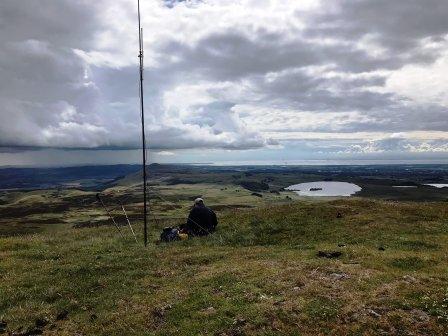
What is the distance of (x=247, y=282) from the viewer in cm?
2008

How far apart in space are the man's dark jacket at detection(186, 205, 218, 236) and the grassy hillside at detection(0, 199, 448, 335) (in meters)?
1.61

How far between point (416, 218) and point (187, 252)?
20.3 metres

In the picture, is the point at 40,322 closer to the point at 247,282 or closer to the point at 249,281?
the point at 247,282

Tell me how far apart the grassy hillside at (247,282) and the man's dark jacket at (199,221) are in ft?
5.27

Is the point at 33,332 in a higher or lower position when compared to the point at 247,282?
lower

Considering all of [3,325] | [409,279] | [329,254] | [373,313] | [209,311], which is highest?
[409,279]

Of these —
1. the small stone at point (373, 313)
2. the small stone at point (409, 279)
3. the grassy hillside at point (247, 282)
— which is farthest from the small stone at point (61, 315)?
the small stone at point (409, 279)

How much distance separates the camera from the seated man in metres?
35.8

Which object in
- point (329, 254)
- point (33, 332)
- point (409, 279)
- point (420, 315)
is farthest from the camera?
point (329, 254)

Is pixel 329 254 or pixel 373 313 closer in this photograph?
pixel 373 313

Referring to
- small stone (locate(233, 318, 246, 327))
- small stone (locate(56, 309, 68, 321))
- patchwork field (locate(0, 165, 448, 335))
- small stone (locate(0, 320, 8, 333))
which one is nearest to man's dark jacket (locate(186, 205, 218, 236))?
patchwork field (locate(0, 165, 448, 335))

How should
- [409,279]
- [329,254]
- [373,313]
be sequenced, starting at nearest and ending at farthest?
[373,313]
[409,279]
[329,254]

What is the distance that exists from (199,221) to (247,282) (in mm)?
16429

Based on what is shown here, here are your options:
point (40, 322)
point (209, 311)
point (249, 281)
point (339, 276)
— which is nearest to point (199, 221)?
point (249, 281)
